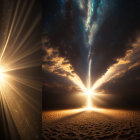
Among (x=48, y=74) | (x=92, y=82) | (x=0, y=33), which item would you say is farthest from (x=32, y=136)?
(x=92, y=82)

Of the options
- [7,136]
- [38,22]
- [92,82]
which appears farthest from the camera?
[92,82]

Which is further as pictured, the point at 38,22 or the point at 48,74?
the point at 48,74

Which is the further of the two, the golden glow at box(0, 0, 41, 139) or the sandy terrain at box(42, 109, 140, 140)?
the sandy terrain at box(42, 109, 140, 140)

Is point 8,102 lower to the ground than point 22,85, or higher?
lower

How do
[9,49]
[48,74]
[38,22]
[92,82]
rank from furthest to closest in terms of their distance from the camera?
[92,82] < [48,74] < [38,22] < [9,49]

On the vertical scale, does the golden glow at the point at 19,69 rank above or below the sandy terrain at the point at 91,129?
above

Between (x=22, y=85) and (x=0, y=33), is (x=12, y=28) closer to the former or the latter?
(x=0, y=33)

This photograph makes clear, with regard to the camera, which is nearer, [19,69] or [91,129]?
[19,69]

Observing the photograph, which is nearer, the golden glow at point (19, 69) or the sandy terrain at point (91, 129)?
the golden glow at point (19, 69)

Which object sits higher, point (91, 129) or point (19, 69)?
point (19, 69)

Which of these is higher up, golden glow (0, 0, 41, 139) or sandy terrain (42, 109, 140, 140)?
golden glow (0, 0, 41, 139)

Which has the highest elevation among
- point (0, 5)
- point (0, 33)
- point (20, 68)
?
point (0, 5)
